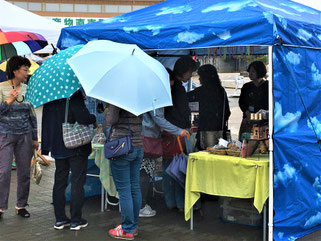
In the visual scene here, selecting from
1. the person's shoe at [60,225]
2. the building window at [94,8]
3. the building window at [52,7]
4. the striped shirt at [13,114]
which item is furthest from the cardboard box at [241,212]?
the building window at [52,7]

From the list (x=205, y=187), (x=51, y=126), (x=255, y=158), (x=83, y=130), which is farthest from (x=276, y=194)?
(x=51, y=126)

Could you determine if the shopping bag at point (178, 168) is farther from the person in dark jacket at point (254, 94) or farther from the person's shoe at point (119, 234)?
the person in dark jacket at point (254, 94)

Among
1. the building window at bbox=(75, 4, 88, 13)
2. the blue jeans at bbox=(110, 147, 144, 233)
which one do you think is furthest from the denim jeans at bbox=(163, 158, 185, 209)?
the building window at bbox=(75, 4, 88, 13)

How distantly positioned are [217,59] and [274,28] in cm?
338

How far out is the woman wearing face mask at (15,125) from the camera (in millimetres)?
5180

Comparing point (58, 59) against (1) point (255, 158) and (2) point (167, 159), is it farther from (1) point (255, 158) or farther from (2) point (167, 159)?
(1) point (255, 158)

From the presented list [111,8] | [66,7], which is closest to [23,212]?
[111,8]

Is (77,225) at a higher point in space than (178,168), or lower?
lower

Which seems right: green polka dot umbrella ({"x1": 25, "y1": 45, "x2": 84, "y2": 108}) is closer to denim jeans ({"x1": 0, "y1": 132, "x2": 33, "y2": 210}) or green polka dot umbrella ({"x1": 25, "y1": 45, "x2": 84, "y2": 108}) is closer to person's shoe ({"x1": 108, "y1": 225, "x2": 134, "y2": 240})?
denim jeans ({"x1": 0, "y1": 132, "x2": 33, "y2": 210})

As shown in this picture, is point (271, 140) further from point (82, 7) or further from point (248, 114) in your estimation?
point (82, 7)

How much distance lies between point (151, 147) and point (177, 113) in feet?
1.60

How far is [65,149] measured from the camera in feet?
15.5

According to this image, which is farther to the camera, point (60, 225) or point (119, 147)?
point (60, 225)

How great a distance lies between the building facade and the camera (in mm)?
39594
